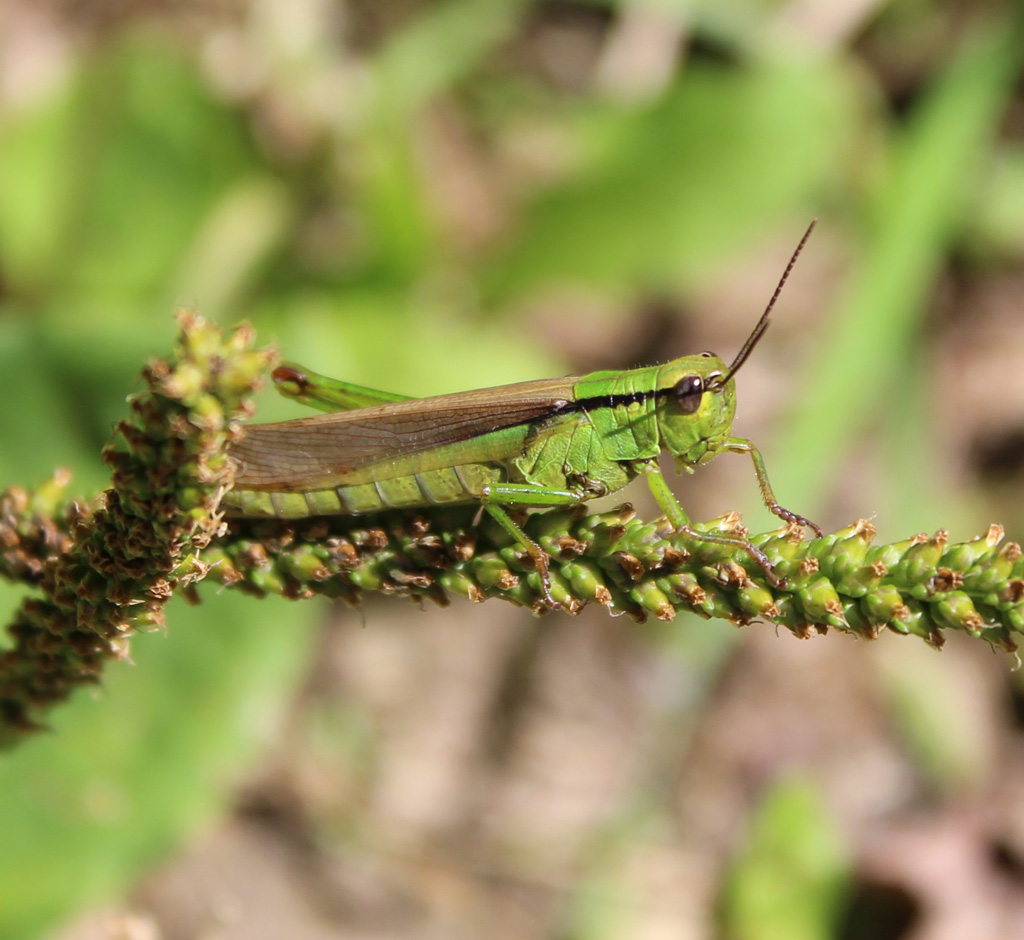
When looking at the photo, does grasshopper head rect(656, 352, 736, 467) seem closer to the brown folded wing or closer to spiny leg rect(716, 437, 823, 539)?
spiny leg rect(716, 437, 823, 539)

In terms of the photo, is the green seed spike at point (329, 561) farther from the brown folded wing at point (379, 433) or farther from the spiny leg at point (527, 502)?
the brown folded wing at point (379, 433)

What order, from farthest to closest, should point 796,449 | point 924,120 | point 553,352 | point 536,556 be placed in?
point 553,352, point 924,120, point 796,449, point 536,556

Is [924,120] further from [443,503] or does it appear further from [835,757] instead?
[443,503]

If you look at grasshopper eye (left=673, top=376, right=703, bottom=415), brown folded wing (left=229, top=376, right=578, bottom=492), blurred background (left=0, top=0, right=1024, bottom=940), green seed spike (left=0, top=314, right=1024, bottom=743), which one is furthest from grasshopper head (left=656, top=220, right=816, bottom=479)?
blurred background (left=0, top=0, right=1024, bottom=940)

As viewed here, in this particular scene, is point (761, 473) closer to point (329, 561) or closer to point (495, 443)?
point (495, 443)

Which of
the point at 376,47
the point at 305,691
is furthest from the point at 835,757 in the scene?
the point at 376,47

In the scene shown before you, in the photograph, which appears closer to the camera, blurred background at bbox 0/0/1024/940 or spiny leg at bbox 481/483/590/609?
spiny leg at bbox 481/483/590/609
